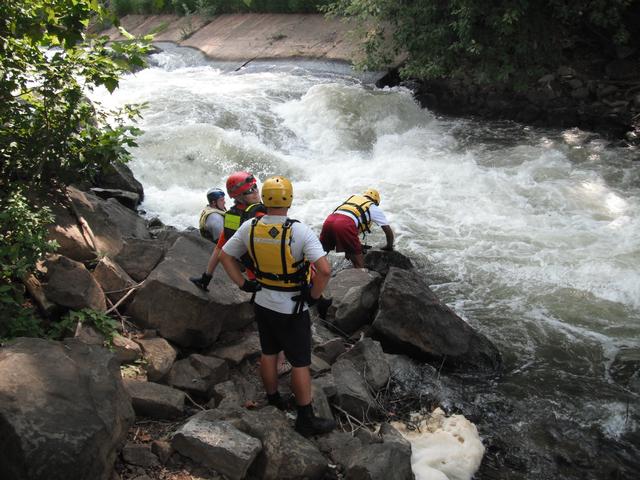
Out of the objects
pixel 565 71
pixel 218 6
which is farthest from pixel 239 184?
pixel 218 6

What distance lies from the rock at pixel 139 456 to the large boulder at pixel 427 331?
2.92 m

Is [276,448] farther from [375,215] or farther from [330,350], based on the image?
[375,215]

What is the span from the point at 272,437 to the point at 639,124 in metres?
11.9

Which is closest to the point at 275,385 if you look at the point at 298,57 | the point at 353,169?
the point at 353,169

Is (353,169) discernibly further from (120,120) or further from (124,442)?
(124,442)

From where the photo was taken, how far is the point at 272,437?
3744mm

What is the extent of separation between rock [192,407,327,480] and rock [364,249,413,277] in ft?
12.0

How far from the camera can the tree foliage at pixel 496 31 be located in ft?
40.8

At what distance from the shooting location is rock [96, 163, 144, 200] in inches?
356

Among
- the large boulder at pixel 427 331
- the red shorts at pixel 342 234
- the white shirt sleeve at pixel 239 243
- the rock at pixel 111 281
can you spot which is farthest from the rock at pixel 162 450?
the red shorts at pixel 342 234

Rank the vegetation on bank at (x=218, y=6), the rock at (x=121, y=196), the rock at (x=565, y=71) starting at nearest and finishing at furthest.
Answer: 1. the rock at (x=121, y=196)
2. the rock at (x=565, y=71)
3. the vegetation on bank at (x=218, y=6)

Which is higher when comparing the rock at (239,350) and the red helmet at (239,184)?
the red helmet at (239,184)

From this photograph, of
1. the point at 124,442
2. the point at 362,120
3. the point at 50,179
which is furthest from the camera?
the point at 362,120

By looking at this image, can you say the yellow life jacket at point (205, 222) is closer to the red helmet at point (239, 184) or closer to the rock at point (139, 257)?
the rock at point (139, 257)
